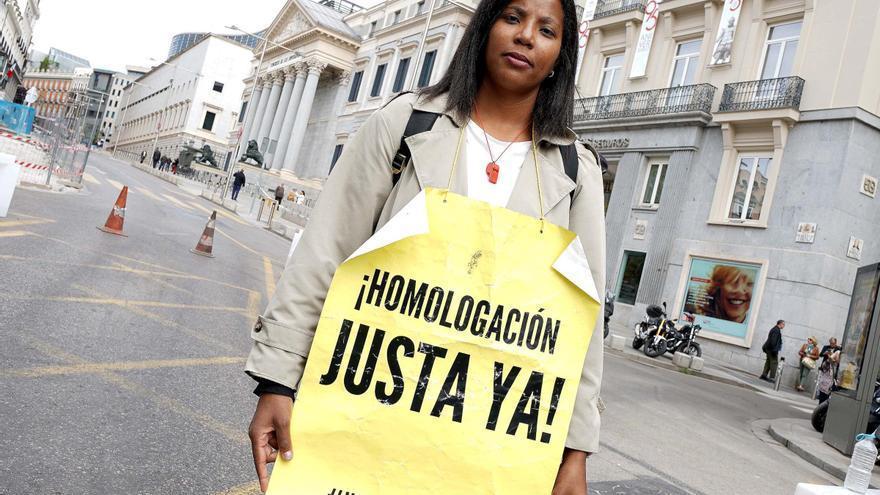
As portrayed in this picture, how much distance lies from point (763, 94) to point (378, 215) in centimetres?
2273

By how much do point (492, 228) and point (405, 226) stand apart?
0.65 feet

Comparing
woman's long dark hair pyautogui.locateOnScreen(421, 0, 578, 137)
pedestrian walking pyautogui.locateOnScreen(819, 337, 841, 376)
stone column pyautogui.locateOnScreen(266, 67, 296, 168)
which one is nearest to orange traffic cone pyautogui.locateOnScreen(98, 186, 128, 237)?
woman's long dark hair pyautogui.locateOnScreen(421, 0, 578, 137)

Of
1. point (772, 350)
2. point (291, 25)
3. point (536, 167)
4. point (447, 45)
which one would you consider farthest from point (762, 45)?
point (291, 25)

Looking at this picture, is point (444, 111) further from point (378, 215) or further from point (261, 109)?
point (261, 109)

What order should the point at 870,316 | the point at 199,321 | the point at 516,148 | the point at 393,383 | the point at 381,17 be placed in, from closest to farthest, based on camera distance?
1. the point at 393,383
2. the point at 516,148
3. the point at 199,321
4. the point at 870,316
5. the point at 381,17

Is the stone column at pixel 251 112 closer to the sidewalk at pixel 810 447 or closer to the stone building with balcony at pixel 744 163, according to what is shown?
the stone building with balcony at pixel 744 163

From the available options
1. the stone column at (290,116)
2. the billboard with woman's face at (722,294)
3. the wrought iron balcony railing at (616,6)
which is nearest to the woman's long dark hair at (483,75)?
the billboard with woman's face at (722,294)

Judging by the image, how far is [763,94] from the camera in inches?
861

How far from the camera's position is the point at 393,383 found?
63.6 inches

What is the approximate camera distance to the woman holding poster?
5.41 feet

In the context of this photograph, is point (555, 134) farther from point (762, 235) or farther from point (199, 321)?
point (762, 235)

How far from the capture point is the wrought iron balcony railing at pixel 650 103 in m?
23.6

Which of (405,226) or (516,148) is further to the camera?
(516,148)

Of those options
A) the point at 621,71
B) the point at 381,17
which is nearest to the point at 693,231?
the point at 621,71
